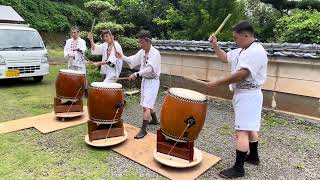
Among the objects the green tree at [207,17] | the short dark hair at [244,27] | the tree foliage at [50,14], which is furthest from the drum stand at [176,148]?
the tree foliage at [50,14]

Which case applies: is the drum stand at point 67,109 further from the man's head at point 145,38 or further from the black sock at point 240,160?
the black sock at point 240,160

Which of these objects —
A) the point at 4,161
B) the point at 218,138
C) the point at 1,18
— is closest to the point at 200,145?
the point at 218,138

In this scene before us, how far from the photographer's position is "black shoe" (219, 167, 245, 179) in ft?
12.1

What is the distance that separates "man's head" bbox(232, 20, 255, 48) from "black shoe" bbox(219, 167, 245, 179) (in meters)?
1.46

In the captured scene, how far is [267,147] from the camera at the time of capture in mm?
4730

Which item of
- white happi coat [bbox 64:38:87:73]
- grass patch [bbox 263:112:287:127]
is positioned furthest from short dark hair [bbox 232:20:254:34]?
white happi coat [bbox 64:38:87:73]

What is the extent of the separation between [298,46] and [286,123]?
4.76 feet

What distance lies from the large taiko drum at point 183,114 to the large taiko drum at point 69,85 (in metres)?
2.29

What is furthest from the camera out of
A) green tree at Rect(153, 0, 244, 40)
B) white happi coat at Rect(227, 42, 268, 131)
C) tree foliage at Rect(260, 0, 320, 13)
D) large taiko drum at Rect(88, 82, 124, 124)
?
tree foliage at Rect(260, 0, 320, 13)

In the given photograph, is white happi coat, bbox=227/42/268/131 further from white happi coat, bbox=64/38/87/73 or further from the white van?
the white van

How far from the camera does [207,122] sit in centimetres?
593

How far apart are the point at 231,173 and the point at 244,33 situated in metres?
1.63

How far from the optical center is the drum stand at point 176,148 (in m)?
3.82

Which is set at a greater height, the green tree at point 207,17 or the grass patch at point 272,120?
the green tree at point 207,17
